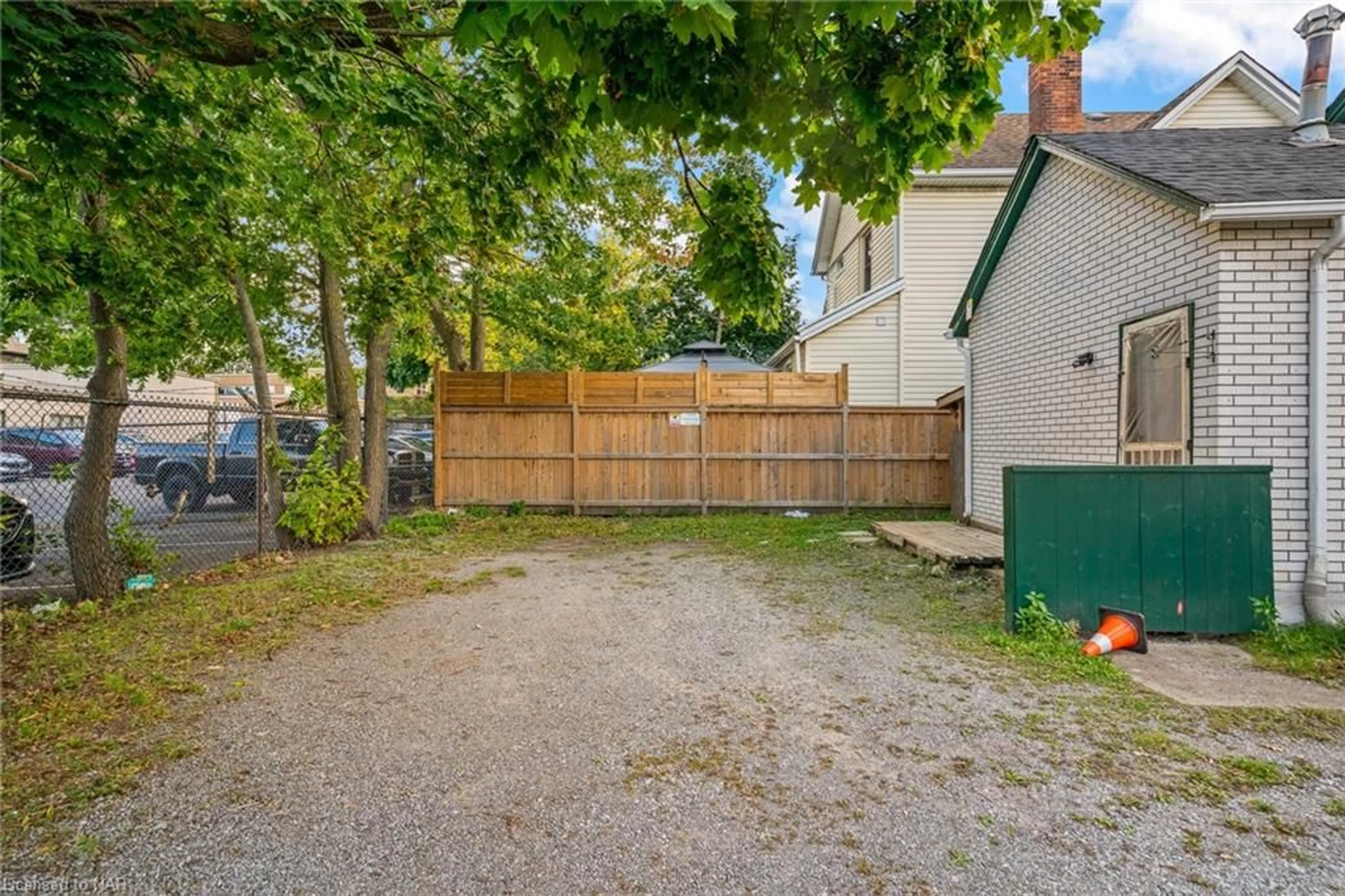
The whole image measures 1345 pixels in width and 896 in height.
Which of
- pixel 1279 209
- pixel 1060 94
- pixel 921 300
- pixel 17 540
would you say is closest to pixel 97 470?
pixel 17 540

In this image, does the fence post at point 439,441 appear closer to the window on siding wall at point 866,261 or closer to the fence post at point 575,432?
the fence post at point 575,432

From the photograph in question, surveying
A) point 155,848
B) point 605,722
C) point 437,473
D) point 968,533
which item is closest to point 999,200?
point 968,533

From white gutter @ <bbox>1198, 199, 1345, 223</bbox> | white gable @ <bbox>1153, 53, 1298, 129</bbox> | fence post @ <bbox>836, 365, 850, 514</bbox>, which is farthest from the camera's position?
fence post @ <bbox>836, 365, 850, 514</bbox>

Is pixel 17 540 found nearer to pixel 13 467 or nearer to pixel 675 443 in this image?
pixel 13 467

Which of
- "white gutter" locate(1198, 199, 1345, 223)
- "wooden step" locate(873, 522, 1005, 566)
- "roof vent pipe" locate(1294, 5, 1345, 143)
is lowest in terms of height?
"wooden step" locate(873, 522, 1005, 566)

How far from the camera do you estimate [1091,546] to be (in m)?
4.30

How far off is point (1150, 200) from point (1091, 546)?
2.88 meters

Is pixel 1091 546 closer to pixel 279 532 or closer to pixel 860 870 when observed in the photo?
pixel 860 870

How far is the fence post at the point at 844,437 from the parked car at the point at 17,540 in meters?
9.67

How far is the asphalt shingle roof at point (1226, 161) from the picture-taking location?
436 cm

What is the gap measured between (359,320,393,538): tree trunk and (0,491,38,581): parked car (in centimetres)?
341

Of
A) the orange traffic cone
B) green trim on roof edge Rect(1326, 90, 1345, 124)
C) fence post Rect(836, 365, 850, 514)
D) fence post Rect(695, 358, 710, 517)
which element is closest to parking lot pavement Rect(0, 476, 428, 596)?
fence post Rect(695, 358, 710, 517)

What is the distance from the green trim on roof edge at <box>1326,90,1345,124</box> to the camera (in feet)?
19.4

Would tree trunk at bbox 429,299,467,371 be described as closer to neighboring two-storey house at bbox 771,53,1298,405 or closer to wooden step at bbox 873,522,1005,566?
neighboring two-storey house at bbox 771,53,1298,405
